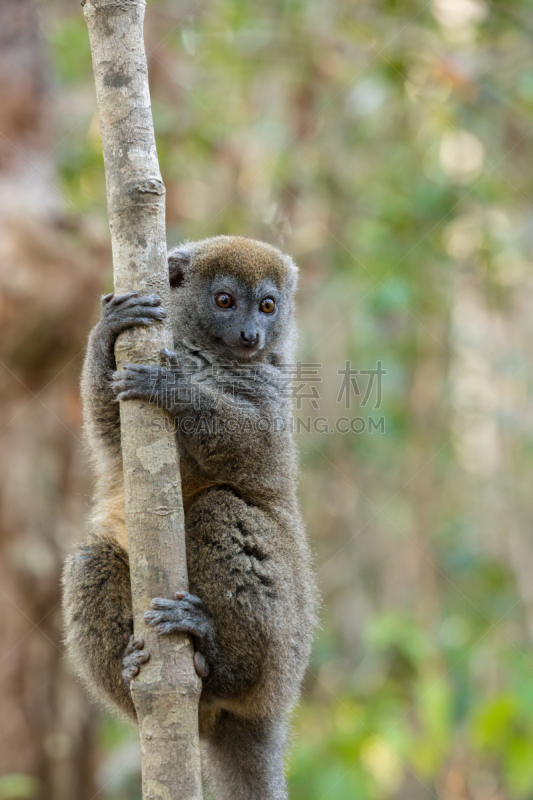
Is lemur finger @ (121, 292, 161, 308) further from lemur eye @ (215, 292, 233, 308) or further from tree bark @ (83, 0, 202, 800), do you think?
lemur eye @ (215, 292, 233, 308)

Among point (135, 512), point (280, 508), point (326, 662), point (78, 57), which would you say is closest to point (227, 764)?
point (280, 508)

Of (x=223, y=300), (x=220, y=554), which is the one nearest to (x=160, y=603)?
(x=220, y=554)

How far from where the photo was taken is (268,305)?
5.50m

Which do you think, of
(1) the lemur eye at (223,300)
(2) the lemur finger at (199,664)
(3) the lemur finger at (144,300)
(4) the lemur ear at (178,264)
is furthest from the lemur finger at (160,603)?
(4) the lemur ear at (178,264)

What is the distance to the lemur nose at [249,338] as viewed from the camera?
16.5ft

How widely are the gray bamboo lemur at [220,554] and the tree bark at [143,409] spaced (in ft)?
0.33

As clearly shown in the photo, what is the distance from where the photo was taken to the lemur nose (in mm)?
5039

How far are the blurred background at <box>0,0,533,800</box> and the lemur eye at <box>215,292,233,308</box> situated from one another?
66.0 inches

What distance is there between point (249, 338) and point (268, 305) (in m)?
0.55

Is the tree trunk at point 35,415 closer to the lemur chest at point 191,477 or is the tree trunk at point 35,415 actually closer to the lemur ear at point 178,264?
the lemur ear at point 178,264

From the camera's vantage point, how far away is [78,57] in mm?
9852

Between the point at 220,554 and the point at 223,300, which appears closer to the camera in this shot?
the point at 220,554

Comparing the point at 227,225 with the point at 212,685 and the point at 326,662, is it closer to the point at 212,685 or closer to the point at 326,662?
the point at 326,662

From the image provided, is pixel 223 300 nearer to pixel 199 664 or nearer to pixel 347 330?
pixel 199 664
